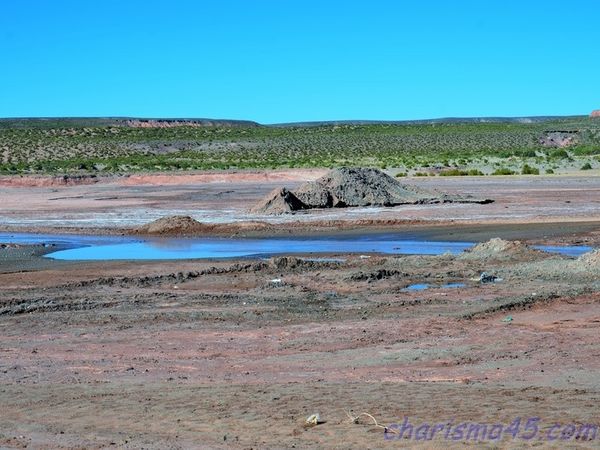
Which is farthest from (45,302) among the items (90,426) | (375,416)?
(375,416)

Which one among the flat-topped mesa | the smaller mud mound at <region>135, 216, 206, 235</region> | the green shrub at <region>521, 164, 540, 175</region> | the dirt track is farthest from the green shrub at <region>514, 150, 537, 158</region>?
the dirt track

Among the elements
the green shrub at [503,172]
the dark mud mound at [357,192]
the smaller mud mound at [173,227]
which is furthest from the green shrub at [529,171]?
the smaller mud mound at [173,227]

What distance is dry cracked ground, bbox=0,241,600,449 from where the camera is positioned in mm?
8234

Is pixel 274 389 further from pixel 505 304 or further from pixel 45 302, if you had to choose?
pixel 45 302

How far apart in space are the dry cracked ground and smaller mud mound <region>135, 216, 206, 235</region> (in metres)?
11.5

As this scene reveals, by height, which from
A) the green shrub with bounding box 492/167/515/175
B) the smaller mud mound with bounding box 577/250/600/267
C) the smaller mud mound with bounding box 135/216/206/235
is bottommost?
the smaller mud mound with bounding box 135/216/206/235

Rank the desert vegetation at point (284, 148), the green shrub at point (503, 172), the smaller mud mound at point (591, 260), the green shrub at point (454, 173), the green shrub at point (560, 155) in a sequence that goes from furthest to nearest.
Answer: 1. the desert vegetation at point (284, 148)
2. the green shrub at point (560, 155)
3. the green shrub at point (503, 172)
4. the green shrub at point (454, 173)
5. the smaller mud mound at point (591, 260)

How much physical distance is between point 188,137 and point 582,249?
104m

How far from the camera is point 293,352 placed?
11.9 meters

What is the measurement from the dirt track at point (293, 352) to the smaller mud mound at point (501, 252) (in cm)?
8

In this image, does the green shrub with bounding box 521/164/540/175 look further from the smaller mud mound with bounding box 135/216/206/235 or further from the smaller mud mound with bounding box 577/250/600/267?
the smaller mud mound with bounding box 577/250/600/267

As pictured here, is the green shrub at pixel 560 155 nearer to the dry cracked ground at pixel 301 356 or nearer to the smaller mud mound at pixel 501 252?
the smaller mud mound at pixel 501 252

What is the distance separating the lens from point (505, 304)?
1485 centimetres

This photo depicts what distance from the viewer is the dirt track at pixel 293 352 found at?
8383 mm
